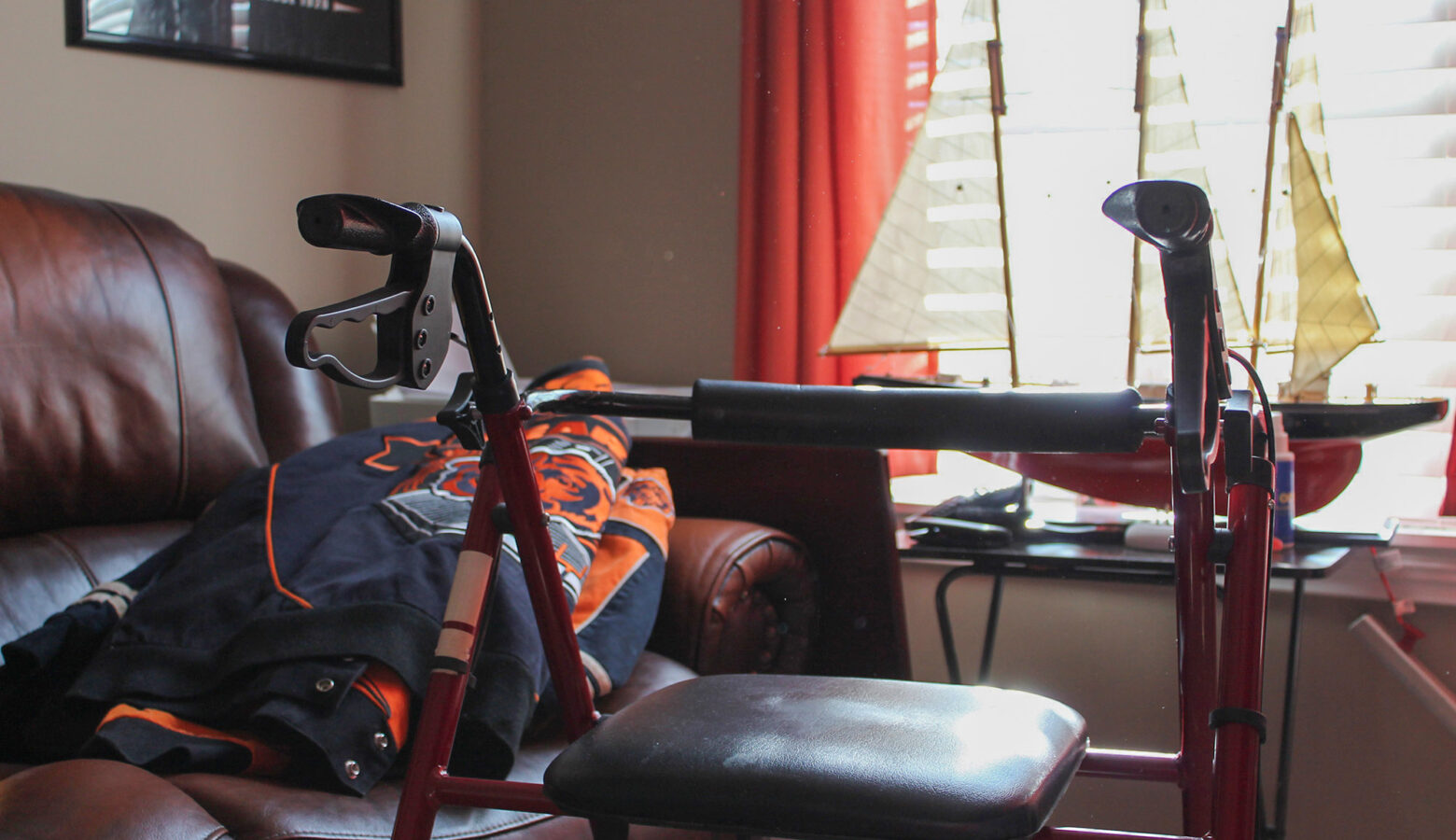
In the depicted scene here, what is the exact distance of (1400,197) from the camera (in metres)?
1.46

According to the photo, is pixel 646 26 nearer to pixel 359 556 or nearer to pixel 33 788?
pixel 359 556

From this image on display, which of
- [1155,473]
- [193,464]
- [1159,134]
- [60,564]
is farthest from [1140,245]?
[60,564]

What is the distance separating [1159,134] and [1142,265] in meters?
0.16

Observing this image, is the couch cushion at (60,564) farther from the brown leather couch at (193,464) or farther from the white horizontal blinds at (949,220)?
the white horizontal blinds at (949,220)

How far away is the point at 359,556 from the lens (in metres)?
1.00

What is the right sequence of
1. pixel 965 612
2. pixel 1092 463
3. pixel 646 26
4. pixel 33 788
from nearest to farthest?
pixel 33 788, pixel 1092 463, pixel 965 612, pixel 646 26

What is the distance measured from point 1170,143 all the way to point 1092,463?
1.41 feet

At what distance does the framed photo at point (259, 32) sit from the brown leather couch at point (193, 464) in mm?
397

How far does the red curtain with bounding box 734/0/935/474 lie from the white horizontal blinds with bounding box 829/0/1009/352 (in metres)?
0.24

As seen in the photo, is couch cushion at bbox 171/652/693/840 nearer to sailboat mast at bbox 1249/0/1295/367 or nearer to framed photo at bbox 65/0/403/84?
sailboat mast at bbox 1249/0/1295/367

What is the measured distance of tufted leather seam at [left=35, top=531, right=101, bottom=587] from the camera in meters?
1.15

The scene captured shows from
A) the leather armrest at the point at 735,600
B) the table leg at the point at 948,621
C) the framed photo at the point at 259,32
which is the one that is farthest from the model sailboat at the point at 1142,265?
the framed photo at the point at 259,32

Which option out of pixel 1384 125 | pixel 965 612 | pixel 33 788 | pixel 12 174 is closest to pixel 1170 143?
pixel 1384 125

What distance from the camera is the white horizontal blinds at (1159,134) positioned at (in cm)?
134
